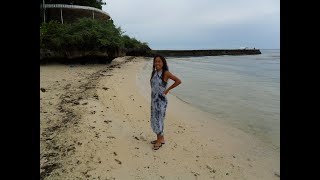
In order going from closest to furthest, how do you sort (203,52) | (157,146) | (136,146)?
(157,146), (136,146), (203,52)

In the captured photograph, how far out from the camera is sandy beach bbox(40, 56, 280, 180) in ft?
13.3

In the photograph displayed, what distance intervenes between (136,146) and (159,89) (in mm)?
1097

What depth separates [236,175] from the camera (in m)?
4.10

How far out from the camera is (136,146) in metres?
5.03

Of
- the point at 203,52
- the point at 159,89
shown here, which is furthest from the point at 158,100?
the point at 203,52

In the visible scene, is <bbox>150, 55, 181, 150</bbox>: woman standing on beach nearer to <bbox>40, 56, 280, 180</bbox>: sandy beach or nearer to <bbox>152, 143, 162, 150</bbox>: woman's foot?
<bbox>152, 143, 162, 150</bbox>: woman's foot

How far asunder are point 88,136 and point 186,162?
1.95 meters

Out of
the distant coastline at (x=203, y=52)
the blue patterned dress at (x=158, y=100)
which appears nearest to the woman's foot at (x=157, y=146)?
the blue patterned dress at (x=158, y=100)

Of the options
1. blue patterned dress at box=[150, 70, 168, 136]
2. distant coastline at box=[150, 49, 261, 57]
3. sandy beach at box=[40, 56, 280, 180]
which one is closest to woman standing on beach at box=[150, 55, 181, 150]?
blue patterned dress at box=[150, 70, 168, 136]

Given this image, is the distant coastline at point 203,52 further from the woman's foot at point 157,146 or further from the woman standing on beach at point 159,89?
the woman's foot at point 157,146

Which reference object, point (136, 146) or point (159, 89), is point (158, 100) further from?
point (136, 146)

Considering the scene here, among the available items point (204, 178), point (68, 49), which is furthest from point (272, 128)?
point (68, 49)

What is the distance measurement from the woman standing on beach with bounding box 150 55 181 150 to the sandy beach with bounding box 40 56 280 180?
375mm
